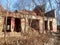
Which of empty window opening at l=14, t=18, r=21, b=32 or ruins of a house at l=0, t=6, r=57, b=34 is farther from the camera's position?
empty window opening at l=14, t=18, r=21, b=32

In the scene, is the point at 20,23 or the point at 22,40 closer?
the point at 22,40

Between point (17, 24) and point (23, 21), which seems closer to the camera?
point (23, 21)

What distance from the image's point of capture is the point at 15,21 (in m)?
28.3

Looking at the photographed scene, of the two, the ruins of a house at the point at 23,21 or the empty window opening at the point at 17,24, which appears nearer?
the ruins of a house at the point at 23,21

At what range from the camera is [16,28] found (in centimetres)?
2792

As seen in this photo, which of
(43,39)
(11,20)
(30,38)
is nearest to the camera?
(30,38)

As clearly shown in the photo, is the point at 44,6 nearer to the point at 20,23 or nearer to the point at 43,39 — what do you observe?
the point at 43,39

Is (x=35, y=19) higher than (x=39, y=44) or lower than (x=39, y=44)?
higher

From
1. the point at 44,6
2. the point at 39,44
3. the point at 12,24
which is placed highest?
the point at 44,6

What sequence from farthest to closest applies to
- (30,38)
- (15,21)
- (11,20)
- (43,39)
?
(15,21)
(11,20)
(43,39)
(30,38)


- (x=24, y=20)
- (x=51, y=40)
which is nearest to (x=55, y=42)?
(x=51, y=40)

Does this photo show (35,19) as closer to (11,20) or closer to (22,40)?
(11,20)

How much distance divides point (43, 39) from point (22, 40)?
8.75 feet

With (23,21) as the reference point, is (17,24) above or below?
below
